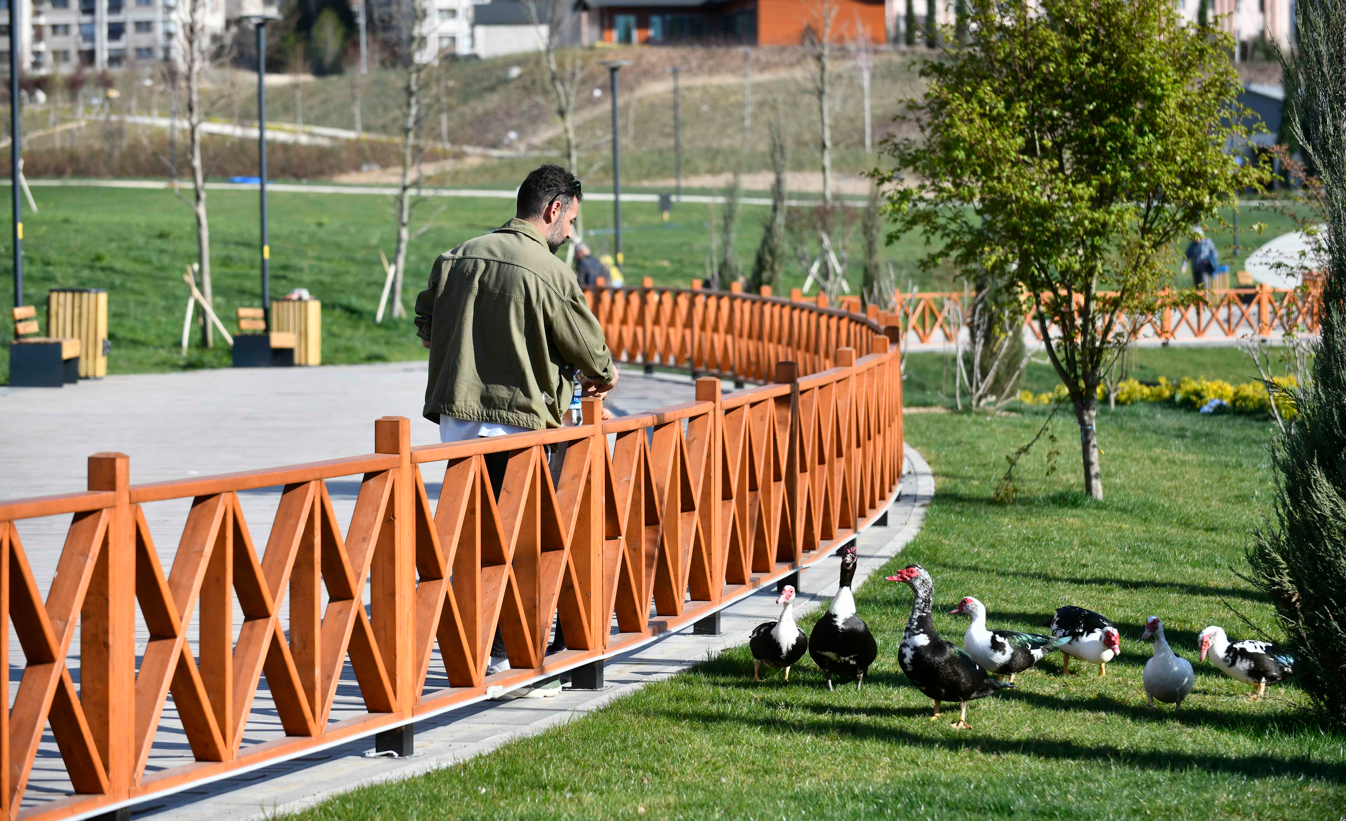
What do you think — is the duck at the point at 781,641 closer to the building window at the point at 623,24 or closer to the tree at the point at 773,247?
the tree at the point at 773,247

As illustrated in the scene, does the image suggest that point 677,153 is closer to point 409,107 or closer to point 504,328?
point 409,107

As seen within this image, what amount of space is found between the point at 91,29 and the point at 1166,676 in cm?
11829

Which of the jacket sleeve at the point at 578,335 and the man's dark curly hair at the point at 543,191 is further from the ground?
the man's dark curly hair at the point at 543,191

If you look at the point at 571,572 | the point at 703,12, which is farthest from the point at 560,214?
the point at 703,12

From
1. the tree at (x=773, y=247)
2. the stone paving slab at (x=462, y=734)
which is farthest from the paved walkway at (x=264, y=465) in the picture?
the tree at (x=773, y=247)

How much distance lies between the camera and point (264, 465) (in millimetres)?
11898

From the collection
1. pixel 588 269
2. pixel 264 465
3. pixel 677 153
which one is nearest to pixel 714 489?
pixel 264 465

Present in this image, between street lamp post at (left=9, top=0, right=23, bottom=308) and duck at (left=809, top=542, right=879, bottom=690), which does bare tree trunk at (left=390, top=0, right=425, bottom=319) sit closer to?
street lamp post at (left=9, top=0, right=23, bottom=308)

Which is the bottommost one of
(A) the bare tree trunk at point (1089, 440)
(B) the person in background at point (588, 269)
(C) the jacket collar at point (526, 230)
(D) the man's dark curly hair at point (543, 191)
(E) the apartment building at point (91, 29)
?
(A) the bare tree trunk at point (1089, 440)

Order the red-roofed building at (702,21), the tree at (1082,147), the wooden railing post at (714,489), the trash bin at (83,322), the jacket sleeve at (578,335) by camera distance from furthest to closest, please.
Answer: the red-roofed building at (702,21)
the trash bin at (83,322)
the tree at (1082,147)
the wooden railing post at (714,489)
the jacket sleeve at (578,335)

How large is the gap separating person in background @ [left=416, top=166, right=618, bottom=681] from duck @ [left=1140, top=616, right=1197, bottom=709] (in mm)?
2398

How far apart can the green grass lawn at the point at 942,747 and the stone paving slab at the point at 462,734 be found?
0.15 m

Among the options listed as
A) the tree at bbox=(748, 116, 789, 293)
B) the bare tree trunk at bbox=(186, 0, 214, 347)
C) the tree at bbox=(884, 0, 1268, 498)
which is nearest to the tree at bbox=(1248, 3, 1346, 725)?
the tree at bbox=(884, 0, 1268, 498)

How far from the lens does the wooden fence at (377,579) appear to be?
12.7ft
